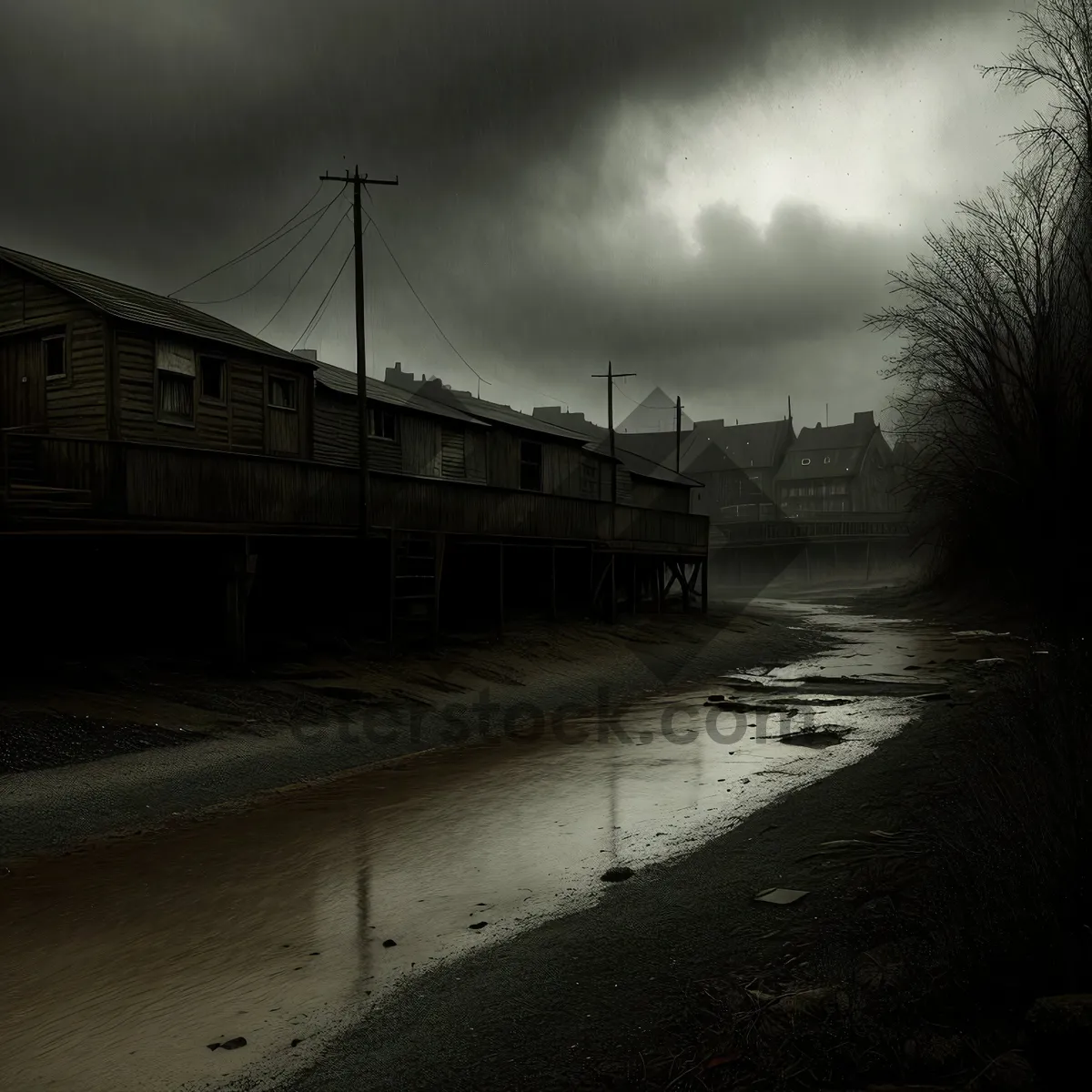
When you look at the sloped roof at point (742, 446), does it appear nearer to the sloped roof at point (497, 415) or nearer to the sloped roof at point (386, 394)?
the sloped roof at point (497, 415)

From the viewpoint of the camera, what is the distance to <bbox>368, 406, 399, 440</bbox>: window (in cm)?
2358

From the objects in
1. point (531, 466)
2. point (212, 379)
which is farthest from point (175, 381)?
point (531, 466)

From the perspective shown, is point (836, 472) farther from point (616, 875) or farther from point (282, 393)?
point (616, 875)

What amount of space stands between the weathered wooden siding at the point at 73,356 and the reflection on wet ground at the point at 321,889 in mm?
9609

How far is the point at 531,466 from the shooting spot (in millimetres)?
31297

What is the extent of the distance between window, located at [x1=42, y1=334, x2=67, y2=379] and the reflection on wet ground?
1102 cm

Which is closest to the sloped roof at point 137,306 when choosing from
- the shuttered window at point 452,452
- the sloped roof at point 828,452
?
the shuttered window at point 452,452

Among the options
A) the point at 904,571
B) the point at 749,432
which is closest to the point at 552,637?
the point at 904,571

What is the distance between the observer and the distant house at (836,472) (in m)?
83.4

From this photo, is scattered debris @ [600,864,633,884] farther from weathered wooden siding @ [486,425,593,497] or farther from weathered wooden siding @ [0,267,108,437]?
weathered wooden siding @ [486,425,593,497]

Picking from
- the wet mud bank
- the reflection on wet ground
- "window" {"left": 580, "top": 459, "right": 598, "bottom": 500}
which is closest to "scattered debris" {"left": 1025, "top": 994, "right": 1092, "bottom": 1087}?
the reflection on wet ground

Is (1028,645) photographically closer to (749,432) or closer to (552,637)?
(552,637)

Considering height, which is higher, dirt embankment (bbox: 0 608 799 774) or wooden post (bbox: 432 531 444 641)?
wooden post (bbox: 432 531 444 641)

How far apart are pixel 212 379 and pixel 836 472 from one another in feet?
240
